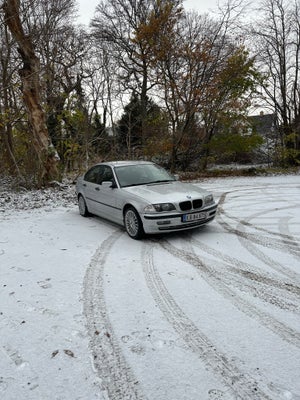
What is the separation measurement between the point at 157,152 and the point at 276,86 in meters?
11.6

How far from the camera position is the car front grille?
5.92m

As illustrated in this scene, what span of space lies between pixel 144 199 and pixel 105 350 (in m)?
3.44

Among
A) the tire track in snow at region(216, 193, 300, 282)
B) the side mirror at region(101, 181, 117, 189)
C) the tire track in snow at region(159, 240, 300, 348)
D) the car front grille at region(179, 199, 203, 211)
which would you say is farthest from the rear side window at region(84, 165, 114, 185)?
the tire track in snow at region(216, 193, 300, 282)

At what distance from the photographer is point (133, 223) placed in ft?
20.3

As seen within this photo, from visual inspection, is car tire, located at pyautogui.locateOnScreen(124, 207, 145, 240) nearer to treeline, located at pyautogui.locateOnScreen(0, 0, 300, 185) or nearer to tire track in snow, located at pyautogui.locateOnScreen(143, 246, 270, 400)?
tire track in snow, located at pyautogui.locateOnScreen(143, 246, 270, 400)

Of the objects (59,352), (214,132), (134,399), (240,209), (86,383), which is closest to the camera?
(134,399)

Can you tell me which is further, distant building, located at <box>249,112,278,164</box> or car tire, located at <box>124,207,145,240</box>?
distant building, located at <box>249,112,278,164</box>

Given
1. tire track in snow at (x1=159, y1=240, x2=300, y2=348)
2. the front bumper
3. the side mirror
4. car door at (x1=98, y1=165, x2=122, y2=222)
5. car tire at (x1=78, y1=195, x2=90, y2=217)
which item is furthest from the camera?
car tire at (x1=78, y1=195, x2=90, y2=217)

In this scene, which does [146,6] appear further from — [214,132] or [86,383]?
[86,383]

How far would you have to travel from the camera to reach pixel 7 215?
9.08 m

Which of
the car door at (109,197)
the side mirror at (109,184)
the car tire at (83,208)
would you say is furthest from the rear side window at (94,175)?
the side mirror at (109,184)

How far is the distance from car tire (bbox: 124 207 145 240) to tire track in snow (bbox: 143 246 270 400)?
1845 millimetres

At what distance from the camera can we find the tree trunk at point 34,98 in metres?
12.4

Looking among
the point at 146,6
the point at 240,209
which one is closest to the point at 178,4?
A: the point at 146,6
